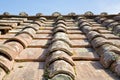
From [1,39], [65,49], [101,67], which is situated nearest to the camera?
[101,67]

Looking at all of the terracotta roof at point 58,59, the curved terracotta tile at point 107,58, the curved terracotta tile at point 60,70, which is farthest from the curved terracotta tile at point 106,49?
the curved terracotta tile at point 60,70

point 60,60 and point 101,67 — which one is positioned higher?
point 60,60

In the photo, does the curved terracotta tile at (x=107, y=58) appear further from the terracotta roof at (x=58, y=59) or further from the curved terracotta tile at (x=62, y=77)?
the curved terracotta tile at (x=62, y=77)

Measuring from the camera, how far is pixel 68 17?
24.2ft

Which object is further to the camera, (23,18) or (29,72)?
(23,18)

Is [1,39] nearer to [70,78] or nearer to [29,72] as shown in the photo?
[29,72]

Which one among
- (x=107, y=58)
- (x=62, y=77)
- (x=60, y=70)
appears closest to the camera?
(x=62, y=77)

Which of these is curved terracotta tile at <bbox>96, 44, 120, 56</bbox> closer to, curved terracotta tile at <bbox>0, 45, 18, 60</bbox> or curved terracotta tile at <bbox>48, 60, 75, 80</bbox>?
curved terracotta tile at <bbox>48, 60, 75, 80</bbox>

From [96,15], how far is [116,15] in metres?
0.58

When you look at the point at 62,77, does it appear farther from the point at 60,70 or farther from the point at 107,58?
the point at 107,58

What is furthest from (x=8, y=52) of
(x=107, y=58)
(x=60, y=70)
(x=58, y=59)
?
(x=107, y=58)

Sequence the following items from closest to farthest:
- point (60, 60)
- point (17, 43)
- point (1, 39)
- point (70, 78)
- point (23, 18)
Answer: point (70, 78), point (60, 60), point (17, 43), point (1, 39), point (23, 18)

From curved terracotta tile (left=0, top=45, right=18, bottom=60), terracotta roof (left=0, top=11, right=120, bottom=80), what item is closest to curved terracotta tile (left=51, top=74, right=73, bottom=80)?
terracotta roof (left=0, top=11, right=120, bottom=80)

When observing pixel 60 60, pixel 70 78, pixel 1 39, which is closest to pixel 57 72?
pixel 70 78
